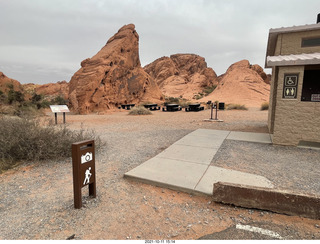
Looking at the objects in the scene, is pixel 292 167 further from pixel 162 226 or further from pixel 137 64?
pixel 137 64

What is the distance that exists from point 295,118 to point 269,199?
4.85 meters

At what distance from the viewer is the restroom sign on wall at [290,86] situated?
653 centimetres

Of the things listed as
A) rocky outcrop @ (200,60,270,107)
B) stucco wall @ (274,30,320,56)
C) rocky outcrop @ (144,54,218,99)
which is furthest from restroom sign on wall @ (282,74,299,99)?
rocky outcrop @ (144,54,218,99)

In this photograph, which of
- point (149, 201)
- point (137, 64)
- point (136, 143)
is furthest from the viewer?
point (137, 64)

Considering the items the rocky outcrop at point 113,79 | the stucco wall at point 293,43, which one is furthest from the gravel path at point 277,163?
the rocky outcrop at point 113,79

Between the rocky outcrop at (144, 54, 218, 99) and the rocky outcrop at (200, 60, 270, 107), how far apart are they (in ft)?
34.7

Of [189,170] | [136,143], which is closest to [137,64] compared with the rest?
[136,143]

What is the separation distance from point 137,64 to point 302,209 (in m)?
28.6

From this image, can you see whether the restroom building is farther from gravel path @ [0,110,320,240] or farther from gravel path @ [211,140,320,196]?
gravel path @ [0,110,320,240]

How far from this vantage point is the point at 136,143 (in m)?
7.29

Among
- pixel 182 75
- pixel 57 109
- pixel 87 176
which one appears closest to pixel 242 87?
pixel 57 109

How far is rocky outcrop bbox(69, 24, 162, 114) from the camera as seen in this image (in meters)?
21.1

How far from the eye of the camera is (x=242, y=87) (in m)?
38.3

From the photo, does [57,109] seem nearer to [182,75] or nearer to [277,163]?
[277,163]
